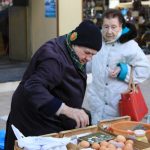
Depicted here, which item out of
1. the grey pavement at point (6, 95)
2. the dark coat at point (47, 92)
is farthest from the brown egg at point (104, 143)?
the grey pavement at point (6, 95)

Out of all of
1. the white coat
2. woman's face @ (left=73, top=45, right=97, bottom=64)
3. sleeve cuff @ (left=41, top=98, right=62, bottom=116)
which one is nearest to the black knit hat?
woman's face @ (left=73, top=45, right=97, bottom=64)

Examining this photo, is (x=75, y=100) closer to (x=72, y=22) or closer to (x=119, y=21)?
(x=119, y=21)

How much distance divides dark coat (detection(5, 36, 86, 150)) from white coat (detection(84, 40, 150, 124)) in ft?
3.76

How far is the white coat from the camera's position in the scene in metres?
4.45

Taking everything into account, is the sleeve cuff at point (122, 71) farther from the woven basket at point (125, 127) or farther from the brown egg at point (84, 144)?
the brown egg at point (84, 144)

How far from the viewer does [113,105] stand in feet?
14.8

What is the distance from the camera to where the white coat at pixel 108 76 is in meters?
4.45

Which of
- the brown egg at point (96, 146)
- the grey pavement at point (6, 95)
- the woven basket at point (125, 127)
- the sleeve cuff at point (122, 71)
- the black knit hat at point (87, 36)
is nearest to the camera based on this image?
the brown egg at point (96, 146)

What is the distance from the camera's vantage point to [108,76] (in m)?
4.46

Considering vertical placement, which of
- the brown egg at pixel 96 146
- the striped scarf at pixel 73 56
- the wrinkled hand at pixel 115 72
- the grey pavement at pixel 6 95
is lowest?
the grey pavement at pixel 6 95

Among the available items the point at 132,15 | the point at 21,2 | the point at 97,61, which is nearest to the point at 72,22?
the point at 21,2

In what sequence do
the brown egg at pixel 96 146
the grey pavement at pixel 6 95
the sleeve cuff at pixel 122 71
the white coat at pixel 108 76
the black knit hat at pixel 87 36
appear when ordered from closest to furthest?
the brown egg at pixel 96 146 → the black knit hat at pixel 87 36 → the sleeve cuff at pixel 122 71 → the white coat at pixel 108 76 → the grey pavement at pixel 6 95

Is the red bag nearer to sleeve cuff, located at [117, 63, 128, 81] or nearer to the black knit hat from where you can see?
sleeve cuff, located at [117, 63, 128, 81]

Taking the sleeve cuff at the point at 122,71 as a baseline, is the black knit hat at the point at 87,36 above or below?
above
